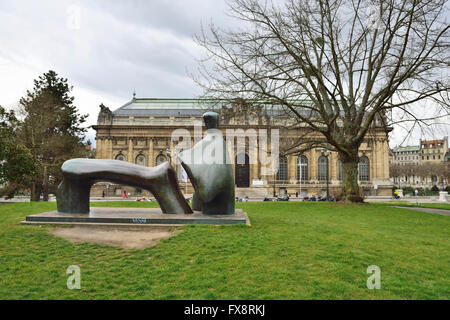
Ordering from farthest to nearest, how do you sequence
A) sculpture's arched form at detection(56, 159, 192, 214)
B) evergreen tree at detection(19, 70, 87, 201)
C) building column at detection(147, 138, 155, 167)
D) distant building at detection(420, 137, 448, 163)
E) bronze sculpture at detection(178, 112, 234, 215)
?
distant building at detection(420, 137, 448, 163) < building column at detection(147, 138, 155, 167) < evergreen tree at detection(19, 70, 87, 201) < sculpture's arched form at detection(56, 159, 192, 214) < bronze sculpture at detection(178, 112, 234, 215)

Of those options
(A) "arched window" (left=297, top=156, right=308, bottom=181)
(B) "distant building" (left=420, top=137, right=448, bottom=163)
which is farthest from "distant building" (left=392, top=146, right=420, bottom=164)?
(A) "arched window" (left=297, top=156, right=308, bottom=181)

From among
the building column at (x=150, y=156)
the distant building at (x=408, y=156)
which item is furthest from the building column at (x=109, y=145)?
the distant building at (x=408, y=156)

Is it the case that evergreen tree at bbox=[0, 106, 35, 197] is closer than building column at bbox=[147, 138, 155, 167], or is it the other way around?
evergreen tree at bbox=[0, 106, 35, 197]

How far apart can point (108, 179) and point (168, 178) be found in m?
1.99

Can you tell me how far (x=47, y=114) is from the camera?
28766 millimetres

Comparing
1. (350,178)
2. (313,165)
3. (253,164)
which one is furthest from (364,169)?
(350,178)

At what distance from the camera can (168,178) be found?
1005 cm

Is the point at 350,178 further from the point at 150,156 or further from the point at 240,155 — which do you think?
the point at 150,156

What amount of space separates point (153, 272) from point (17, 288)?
6.73ft

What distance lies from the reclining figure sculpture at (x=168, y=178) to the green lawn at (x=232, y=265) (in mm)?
1507

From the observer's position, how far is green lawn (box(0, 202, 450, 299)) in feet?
14.4

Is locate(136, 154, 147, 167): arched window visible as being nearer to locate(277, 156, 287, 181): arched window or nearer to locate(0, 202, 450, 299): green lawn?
locate(277, 156, 287, 181): arched window
